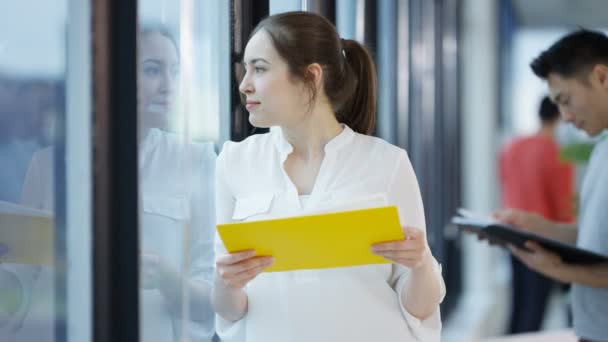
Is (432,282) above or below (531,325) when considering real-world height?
above

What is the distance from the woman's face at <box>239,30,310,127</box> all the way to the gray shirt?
3.57ft

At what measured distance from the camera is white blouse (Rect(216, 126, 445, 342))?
121 centimetres

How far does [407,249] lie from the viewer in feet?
3.76

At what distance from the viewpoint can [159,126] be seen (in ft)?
4.50

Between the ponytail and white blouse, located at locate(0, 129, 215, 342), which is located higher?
the ponytail

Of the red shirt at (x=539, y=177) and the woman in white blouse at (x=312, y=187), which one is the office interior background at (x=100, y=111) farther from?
the red shirt at (x=539, y=177)

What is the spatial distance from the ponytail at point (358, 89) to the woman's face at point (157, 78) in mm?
292

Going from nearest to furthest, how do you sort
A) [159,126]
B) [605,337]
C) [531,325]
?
[159,126], [605,337], [531,325]

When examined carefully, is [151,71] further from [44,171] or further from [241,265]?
[241,265]

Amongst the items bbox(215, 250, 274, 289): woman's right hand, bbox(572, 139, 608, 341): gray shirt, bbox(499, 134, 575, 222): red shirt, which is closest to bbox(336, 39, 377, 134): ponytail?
bbox(215, 250, 274, 289): woman's right hand

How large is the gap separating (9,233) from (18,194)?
56 millimetres

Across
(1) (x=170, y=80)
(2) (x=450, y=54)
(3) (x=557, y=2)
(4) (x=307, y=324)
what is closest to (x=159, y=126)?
(1) (x=170, y=80)

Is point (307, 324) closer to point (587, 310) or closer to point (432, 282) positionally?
point (432, 282)

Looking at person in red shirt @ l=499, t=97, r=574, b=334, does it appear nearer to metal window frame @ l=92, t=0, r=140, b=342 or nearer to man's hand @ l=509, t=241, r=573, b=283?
man's hand @ l=509, t=241, r=573, b=283
